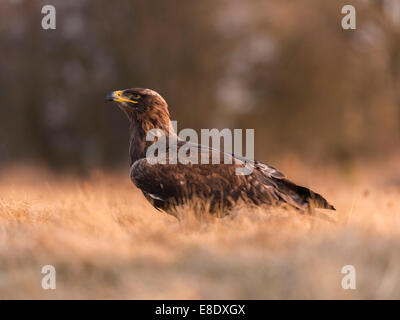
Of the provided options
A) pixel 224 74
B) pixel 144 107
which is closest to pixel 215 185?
pixel 144 107

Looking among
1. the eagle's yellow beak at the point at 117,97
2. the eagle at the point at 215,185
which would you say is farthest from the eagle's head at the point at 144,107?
the eagle at the point at 215,185

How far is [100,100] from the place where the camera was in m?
18.7

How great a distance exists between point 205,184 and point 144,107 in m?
1.31

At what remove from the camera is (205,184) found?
5.73 meters

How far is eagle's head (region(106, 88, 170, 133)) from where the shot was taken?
6312 millimetres

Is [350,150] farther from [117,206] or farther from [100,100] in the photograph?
[117,206]

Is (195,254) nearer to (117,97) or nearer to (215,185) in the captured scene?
(215,185)

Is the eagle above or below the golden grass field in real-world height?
above

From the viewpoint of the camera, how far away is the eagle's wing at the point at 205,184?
18.7ft

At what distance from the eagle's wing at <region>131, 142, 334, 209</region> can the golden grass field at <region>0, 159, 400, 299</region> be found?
301mm

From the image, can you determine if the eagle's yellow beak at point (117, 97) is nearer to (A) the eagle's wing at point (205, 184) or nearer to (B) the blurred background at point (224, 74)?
(A) the eagle's wing at point (205, 184)

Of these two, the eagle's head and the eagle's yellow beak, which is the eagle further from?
the eagle's yellow beak

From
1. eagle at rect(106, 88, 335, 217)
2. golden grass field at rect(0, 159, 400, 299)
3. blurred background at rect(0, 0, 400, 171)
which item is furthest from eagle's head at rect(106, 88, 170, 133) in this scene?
blurred background at rect(0, 0, 400, 171)

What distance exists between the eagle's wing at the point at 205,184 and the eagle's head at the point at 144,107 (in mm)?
589
